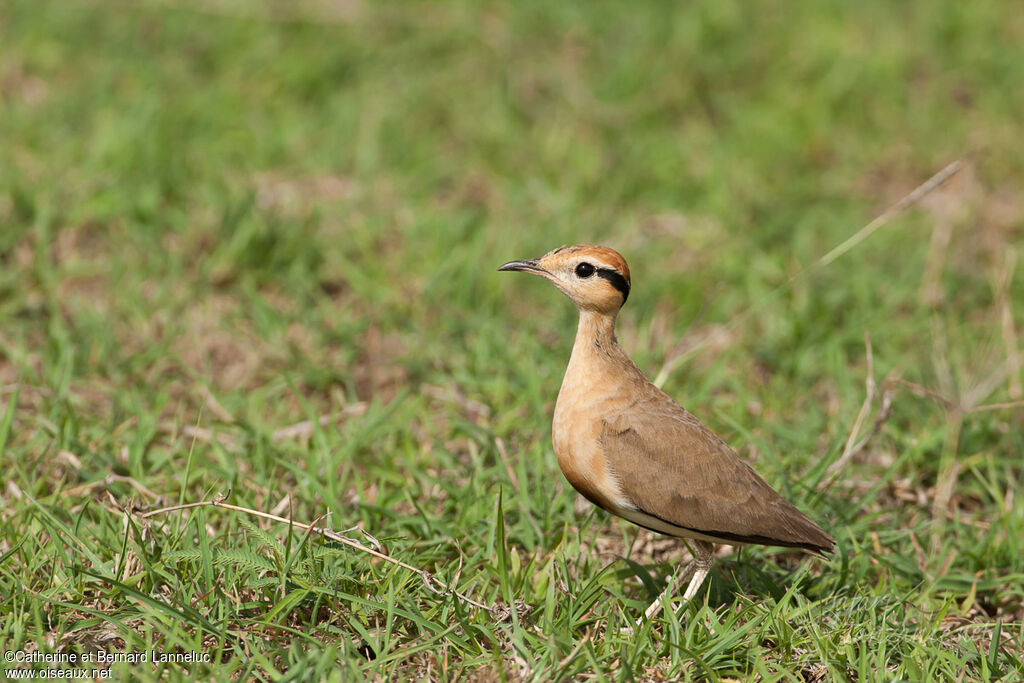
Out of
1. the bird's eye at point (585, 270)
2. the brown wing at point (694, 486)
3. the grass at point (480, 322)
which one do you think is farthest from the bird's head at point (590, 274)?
the grass at point (480, 322)

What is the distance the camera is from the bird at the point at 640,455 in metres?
4.45

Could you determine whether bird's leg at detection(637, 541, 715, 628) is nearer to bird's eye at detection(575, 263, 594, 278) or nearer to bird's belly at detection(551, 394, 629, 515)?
bird's belly at detection(551, 394, 629, 515)

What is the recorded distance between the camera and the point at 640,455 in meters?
4.50

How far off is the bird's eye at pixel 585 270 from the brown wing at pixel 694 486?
590 mm

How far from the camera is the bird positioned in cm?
445

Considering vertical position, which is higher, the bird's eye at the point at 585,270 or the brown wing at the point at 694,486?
the bird's eye at the point at 585,270

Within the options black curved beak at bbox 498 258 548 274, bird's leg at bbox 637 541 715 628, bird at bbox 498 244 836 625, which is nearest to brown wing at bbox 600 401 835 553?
bird at bbox 498 244 836 625

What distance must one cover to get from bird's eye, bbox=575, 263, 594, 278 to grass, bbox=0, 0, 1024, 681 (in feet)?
3.61

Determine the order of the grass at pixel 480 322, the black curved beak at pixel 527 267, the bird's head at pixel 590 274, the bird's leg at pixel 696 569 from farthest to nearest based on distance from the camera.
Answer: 1. the black curved beak at pixel 527 267
2. the bird's head at pixel 590 274
3. the bird's leg at pixel 696 569
4. the grass at pixel 480 322

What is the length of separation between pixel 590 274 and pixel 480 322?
214 cm

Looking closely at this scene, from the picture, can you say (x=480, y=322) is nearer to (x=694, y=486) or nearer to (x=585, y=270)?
(x=585, y=270)

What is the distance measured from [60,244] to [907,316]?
538 centimetres

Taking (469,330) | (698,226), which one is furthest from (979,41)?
(469,330)

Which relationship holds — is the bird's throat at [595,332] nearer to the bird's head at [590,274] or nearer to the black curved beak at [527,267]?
the bird's head at [590,274]
